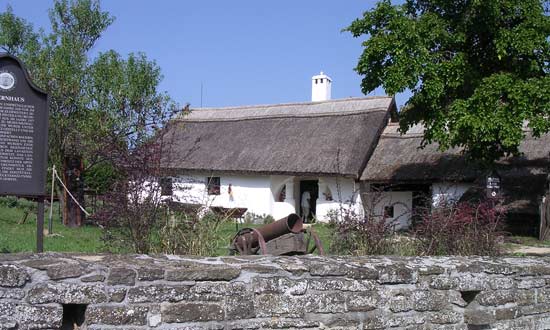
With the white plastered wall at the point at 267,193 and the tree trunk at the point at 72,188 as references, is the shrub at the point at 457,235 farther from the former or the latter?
the white plastered wall at the point at 267,193

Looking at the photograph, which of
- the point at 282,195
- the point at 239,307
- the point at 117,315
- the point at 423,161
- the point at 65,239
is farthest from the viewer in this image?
the point at 282,195

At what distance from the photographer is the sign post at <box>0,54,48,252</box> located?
5.80 m

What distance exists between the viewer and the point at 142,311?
13.4 feet

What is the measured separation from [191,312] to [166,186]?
105 inches

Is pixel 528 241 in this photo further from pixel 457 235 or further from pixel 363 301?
pixel 363 301

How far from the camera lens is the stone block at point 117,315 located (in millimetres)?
3947

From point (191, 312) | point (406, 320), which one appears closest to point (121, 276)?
point (191, 312)

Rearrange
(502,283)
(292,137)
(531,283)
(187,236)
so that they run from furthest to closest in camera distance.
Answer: (292,137), (187,236), (531,283), (502,283)

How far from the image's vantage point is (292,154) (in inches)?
935

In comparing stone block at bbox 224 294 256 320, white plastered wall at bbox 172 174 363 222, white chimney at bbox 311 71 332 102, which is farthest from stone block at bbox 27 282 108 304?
white chimney at bbox 311 71 332 102

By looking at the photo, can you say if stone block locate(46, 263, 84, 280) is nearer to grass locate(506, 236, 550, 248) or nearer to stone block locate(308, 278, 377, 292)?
stone block locate(308, 278, 377, 292)

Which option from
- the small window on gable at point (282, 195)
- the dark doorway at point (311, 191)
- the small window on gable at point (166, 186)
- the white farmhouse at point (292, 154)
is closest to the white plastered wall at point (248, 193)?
the white farmhouse at point (292, 154)

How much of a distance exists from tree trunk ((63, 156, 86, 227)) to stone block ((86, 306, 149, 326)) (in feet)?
39.9

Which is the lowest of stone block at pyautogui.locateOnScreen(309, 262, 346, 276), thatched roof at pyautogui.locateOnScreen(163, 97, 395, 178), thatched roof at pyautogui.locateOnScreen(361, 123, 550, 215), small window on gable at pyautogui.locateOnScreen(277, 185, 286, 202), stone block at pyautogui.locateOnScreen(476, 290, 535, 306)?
stone block at pyautogui.locateOnScreen(476, 290, 535, 306)
